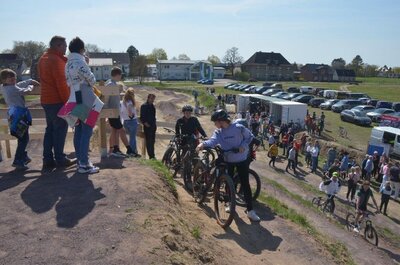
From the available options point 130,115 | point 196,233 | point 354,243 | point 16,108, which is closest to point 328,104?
point 354,243

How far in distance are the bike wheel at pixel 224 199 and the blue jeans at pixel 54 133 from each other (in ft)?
9.05

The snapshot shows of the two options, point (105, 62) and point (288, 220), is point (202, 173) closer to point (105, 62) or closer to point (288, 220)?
point (288, 220)

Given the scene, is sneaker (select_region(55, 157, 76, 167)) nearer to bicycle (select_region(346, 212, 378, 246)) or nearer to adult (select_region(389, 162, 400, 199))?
bicycle (select_region(346, 212, 378, 246))

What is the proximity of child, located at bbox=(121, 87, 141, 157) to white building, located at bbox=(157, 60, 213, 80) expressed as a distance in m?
104

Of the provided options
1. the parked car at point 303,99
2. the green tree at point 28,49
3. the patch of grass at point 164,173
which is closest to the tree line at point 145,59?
the green tree at point 28,49

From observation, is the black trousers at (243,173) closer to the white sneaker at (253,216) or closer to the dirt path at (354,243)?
the white sneaker at (253,216)

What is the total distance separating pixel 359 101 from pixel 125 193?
142ft

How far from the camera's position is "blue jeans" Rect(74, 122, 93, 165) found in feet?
21.4

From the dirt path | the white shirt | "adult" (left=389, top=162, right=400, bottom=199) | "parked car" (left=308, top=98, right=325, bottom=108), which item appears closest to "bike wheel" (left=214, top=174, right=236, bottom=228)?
the white shirt

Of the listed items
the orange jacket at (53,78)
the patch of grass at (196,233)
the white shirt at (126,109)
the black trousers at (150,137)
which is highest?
the orange jacket at (53,78)

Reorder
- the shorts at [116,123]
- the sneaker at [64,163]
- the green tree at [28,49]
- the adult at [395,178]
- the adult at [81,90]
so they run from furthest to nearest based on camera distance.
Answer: the green tree at [28,49], the adult at [395,178], the shorts at [116,123], the sneaker at [64,163], the adult at [81,90]

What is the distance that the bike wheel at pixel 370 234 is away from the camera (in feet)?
41.9

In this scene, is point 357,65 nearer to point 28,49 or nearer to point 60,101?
point 28,49

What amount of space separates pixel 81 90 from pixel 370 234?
10750 mm
